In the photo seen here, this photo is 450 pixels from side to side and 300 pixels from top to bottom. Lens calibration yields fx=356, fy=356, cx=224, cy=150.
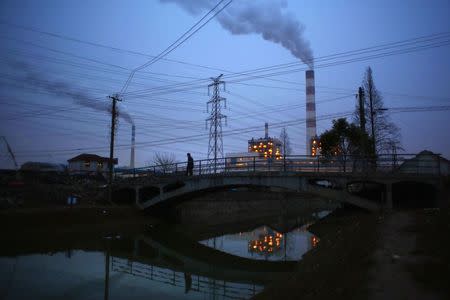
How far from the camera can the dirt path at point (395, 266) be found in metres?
7.62

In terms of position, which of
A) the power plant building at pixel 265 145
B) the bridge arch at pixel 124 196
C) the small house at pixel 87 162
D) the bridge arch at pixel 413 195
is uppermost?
the power plant building at pixel 265 145

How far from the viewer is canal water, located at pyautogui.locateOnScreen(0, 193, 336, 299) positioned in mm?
13852

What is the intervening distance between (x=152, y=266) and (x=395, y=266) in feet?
42.8

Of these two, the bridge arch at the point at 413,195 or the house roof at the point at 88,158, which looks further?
the house roof at the point at 88,158

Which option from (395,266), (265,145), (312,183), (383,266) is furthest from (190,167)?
(265,145)

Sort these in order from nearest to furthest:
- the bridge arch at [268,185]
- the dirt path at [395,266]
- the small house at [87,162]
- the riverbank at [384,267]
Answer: the dirt path at [395,266] < the riverbank at [384,267] < the bridge arch at [268,185] < the small house at [87,162]

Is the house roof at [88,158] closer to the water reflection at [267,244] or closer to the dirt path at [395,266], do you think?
the water reflection at [267,244]

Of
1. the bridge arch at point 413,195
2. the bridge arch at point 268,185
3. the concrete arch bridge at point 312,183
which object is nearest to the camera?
the concrete arch bridge at point 312,183

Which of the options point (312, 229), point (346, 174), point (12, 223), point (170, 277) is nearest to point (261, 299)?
point (170, 277)

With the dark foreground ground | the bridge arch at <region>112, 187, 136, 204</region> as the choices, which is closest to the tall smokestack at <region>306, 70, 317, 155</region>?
the bridge arch at <region>112, 187, 136, 204</region>

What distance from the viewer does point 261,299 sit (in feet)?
34.8

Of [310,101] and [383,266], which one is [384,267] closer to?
[383,266]

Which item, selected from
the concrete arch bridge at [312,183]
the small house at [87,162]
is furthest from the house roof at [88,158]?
the concrete arch bridge at [312,183]

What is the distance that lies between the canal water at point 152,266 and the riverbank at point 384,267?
11.3 feet
